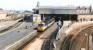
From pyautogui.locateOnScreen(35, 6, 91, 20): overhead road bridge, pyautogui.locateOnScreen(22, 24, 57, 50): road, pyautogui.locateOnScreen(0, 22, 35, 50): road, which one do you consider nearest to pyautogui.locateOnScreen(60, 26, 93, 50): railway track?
pyautogui.locateOnScreen(22, 24, 57, 50): road

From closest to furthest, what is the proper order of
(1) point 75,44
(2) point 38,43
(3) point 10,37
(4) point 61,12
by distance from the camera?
Answer: 1. (1) point 75,44
2. (2) point 38,43
3. (3) point 10,37
4. (4) point 61,12

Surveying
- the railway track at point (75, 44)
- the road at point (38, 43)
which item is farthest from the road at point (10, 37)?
the railway track at point (75, 44)

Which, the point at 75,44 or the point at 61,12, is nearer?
the point at 75,44

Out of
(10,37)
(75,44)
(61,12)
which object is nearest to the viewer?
(75,44)

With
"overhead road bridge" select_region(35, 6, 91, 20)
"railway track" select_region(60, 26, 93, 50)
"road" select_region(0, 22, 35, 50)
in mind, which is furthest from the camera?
"overhead road bridge" select_region(35, 6, 91, 20)

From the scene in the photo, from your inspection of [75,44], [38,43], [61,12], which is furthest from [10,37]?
[61,12]

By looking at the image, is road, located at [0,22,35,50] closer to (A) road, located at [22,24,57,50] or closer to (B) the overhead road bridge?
(A) road, located at [22,24,57,50]

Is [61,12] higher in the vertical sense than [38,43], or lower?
higher

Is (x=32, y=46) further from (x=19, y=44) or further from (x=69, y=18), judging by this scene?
(x=69, y=18)

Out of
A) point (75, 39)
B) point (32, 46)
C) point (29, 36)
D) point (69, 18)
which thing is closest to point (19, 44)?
point (32, 46)

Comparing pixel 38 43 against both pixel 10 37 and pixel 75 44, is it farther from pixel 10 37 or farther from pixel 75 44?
pixel 10 37

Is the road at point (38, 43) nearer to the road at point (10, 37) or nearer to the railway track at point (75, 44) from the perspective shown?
the road at point (10, 37)

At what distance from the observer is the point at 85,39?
5641cm

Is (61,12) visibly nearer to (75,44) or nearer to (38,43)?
(38,43)
